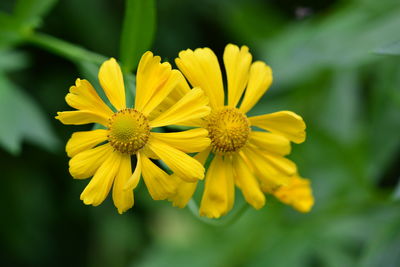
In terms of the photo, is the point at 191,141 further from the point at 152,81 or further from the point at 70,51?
the point at 70,51

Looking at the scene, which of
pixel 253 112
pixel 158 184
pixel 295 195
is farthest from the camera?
pixel 253 112

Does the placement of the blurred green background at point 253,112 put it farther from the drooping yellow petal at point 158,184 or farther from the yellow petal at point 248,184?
the drooping yellow petal at point 158,184

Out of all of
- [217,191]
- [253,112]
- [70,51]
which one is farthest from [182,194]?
[253,112]

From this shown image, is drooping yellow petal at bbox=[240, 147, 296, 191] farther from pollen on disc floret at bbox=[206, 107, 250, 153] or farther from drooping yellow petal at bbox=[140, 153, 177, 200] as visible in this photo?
drooping yellow petal at bbox=[140, 153, 177, 200]

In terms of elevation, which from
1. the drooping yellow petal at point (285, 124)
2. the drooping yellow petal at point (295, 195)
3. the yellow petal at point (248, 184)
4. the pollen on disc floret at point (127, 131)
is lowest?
the drooping yellow petal at point (295, 195)

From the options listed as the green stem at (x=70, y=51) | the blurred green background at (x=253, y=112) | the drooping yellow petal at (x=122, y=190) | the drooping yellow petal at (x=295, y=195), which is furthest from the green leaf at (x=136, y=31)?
the drooping yellow petal at (x=295, y=195)

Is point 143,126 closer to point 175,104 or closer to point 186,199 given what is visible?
point 175,104

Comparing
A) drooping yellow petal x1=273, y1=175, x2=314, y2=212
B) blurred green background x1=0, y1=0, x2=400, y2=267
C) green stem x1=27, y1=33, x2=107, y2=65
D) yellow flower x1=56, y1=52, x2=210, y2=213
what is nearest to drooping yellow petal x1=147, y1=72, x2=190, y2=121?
A: yellow flower x1=56, y1=52, x2=210, y2=213
